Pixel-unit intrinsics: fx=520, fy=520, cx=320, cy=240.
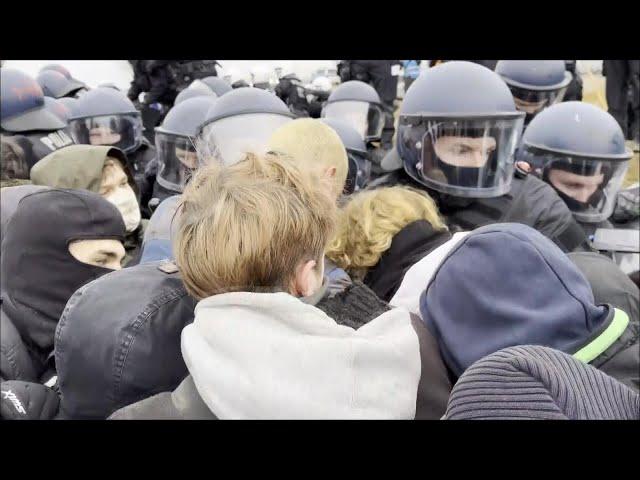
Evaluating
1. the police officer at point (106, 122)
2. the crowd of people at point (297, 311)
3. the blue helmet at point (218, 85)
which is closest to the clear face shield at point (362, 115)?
the blue helmet at point (218, 85)

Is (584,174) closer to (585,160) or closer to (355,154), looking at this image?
(585,160)

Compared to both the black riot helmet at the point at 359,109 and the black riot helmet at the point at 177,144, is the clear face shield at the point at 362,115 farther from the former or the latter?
the black riot helmet at the point at 177,144

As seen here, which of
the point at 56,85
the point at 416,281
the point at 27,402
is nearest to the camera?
the point at 27,402

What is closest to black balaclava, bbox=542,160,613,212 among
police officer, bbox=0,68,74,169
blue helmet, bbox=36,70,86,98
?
police officer, bbox=0,68,74,169

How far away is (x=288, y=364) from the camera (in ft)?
2.86

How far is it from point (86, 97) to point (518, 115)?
3.55 meters

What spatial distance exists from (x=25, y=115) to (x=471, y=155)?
307cm

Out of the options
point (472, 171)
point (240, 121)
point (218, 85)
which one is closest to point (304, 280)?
point (472, 171)

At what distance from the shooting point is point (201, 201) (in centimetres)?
100

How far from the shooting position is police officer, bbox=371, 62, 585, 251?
239 cm

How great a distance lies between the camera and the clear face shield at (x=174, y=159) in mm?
3332

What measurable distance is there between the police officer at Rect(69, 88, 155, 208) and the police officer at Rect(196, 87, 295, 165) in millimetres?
1890

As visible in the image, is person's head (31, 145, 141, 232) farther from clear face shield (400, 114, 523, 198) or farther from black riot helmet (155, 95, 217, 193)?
clear face shield (400, 114, 523, 198)

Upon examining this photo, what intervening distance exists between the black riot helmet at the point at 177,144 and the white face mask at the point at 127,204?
0.84m
